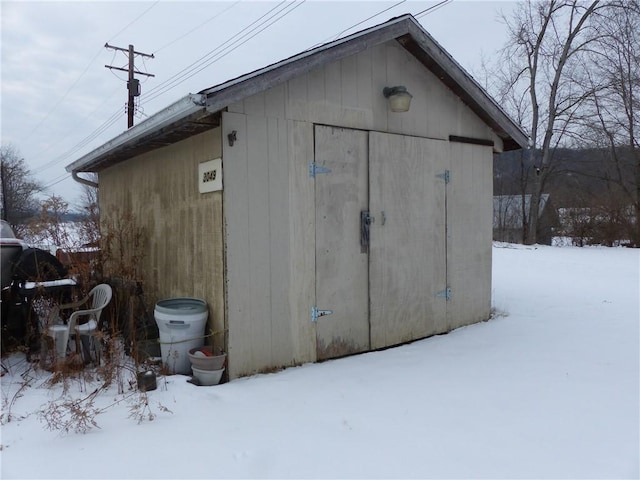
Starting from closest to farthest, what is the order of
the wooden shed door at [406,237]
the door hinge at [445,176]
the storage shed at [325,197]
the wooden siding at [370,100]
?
the storage shed at [325,197]
the wooden siding at [370,100]
the wooden shed door at [406,237]
the door hinge at [445,176]

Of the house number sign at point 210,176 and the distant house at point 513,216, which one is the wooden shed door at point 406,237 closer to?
the house number sign at point 210,176

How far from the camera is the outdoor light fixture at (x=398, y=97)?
4953 millimetres

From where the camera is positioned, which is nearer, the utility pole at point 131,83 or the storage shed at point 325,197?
the storage shed at point 325,197

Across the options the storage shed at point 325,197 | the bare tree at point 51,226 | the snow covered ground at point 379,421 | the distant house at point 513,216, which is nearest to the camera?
the snow covered ground at point 379,421

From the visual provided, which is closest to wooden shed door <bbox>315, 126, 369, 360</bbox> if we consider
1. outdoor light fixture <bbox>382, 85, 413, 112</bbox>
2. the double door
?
the double door

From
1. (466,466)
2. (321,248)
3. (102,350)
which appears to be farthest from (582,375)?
(102,350)

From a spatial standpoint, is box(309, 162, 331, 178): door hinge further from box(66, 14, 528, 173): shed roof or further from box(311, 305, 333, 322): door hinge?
box(311, 305, 333, 322): door hinge

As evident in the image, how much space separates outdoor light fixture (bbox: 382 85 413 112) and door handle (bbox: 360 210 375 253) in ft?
3.93

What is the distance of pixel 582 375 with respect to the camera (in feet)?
13.8

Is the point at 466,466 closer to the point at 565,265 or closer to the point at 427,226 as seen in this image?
the point at 427,226

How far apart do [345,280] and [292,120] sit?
1.71m

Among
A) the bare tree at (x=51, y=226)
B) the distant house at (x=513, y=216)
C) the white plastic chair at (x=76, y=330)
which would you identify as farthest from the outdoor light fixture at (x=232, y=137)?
the distant house at (x=513, y=216)

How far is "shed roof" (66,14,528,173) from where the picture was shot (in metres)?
3.80

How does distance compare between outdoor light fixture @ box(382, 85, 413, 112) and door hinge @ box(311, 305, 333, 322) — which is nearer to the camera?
door hinge @ box(311, 305, 333, 322)
